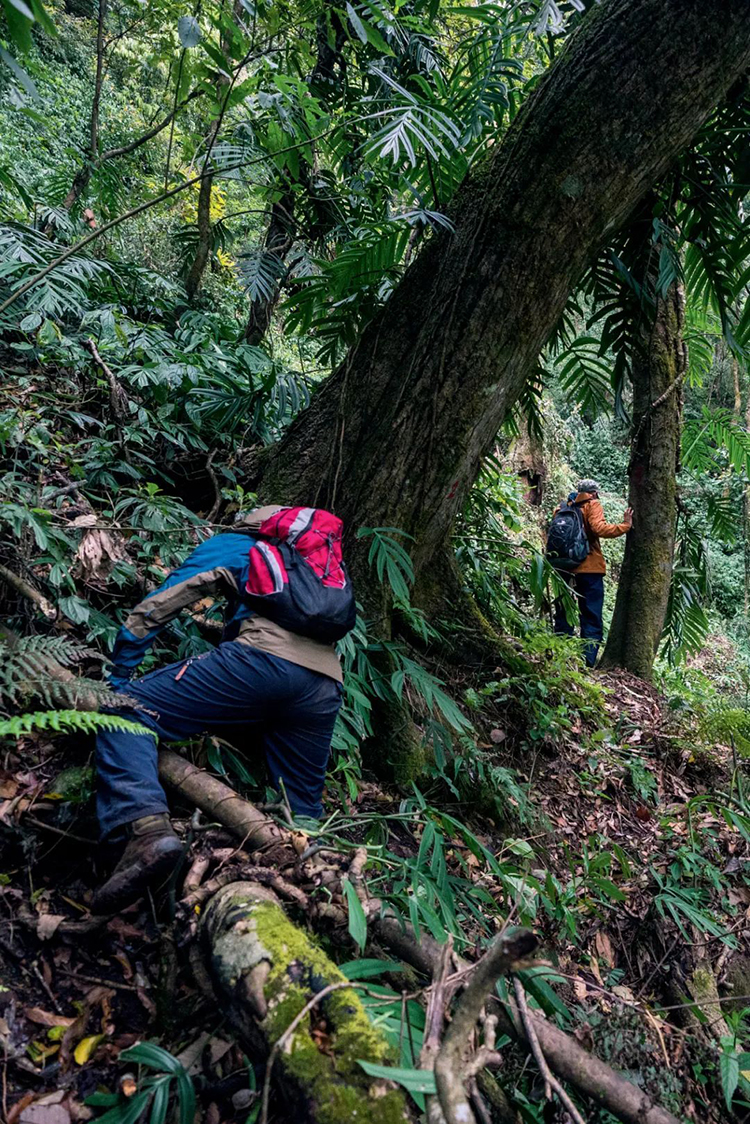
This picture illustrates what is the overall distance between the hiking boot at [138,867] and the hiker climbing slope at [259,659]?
22 centimetres

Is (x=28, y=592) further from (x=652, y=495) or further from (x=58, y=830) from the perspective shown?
(x=652, y=495)

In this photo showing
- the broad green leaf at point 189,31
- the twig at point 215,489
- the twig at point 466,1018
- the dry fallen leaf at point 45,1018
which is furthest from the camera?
the twig at point 215,489

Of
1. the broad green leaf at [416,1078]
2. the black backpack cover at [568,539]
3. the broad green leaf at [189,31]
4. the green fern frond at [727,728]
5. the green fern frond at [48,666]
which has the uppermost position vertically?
the broad green leaf at [189,31]

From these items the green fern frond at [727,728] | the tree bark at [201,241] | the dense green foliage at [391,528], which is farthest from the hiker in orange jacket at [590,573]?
the tree bark at [201,241]

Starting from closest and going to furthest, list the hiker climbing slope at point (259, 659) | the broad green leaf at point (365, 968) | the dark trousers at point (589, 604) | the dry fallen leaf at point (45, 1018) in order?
the broad green leaf at point (365, 968) < the dry fallen leaf at point (45, 1018) < the hiker climbing slope at point (259, 659) < the dark trousers at point (589, 604)

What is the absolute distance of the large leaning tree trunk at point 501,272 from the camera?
3.01 metres

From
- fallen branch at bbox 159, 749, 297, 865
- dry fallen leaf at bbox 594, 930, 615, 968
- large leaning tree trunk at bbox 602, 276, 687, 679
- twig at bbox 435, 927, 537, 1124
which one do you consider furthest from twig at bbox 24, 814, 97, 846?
large leaning tree trunk at bbox 602, 276, 687, 679

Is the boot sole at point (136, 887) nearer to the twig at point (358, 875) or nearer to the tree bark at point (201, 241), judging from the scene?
the twig at point (358, 875)

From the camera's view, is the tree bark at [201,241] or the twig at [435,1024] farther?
the tree bark at [201,241]

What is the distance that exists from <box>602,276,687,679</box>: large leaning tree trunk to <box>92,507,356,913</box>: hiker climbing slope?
397 cm

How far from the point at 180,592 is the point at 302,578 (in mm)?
479

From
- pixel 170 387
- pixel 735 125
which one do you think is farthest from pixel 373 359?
pixel 735 125

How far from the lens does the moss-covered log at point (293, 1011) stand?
4.23ft

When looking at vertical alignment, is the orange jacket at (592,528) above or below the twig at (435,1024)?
above
